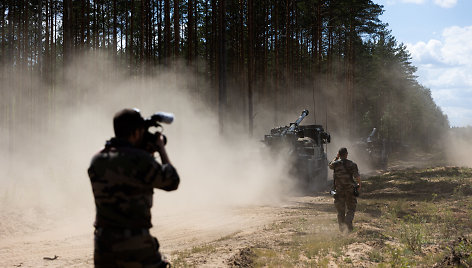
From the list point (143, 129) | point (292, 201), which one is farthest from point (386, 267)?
point (292, 201)

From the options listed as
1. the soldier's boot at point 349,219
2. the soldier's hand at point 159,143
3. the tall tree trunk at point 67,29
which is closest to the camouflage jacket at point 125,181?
the soldier's hand at point 159,143

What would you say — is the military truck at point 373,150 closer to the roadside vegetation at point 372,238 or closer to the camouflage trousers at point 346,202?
the roadside vegetation at point 372,238

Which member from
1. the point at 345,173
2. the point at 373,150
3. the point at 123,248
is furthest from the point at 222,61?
the point at 123,248

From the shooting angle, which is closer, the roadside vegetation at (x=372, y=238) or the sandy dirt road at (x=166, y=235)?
the roadside vegetation at (x=372, y=238)

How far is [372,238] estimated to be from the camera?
895cm

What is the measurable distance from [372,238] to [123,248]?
278 inches

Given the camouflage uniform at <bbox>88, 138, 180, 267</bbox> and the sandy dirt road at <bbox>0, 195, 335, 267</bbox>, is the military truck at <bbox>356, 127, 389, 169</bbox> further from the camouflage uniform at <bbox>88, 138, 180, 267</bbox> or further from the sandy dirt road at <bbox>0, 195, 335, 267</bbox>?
the camouflage uniform at <bbox>88, 138, 180, 267</bbox>

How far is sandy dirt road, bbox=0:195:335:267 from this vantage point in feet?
26.5

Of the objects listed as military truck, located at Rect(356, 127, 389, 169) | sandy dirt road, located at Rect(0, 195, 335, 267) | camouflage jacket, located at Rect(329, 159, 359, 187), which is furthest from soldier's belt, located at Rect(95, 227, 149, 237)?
military truck, located at Rect(356, 127, 389, 169)

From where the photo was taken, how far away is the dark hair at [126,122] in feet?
10.5

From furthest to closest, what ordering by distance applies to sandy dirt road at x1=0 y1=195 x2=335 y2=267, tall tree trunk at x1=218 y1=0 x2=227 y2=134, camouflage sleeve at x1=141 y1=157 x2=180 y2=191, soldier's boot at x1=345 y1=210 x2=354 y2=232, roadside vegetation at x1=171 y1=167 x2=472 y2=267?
tall tree trunk at x1=218 y1=0 x2=227 y2=134 → soldier's boot at x1=345 y1=210 x2=354 y2=232 → sandy dirt road at x1=0 y1=195 x2=335 y2=267 → roadside vegetation at x1=171 y1=167 x2=472 y2=267 → camouflage sleeve at x1=141 y1=157 x2=180 y2=191

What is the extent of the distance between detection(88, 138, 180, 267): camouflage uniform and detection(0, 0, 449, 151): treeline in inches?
765

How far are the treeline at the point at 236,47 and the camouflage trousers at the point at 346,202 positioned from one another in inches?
535

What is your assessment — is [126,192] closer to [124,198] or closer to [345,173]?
[124,198]
